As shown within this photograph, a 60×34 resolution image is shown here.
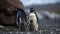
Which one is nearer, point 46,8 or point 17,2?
point 17,2

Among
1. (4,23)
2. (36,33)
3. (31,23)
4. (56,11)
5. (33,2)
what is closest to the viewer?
(36,33)

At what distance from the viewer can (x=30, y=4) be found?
13180 millimetres

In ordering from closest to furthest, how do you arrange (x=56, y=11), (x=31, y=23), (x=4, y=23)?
1. (x=31, y=23)
2. (x=4, y=23)
3. (x=56, y=11)

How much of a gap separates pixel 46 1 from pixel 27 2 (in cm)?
129

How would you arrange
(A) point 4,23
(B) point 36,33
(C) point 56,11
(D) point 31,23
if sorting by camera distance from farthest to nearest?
(C) point 56,11, (A) point 4,23, (D) point 31,23, (B) point 36,33

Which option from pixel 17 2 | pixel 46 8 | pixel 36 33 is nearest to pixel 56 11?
pixel 46 8

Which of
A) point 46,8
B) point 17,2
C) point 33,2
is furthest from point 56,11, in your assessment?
point 17,2

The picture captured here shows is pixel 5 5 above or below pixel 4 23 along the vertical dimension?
above

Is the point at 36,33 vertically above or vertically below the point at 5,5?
below

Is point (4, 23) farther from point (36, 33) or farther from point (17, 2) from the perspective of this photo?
point (36, 33)

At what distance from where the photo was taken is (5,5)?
7207 mm

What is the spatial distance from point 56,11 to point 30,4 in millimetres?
1491

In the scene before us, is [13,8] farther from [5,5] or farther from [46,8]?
[46,8]

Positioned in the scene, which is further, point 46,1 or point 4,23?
point 46,1
